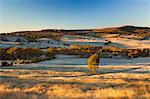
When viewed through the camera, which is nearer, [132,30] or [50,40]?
[50,40]

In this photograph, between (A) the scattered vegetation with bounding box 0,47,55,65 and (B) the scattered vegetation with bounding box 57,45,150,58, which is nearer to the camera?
(A) the scattered vegetation with bounding box 0,47,55,65

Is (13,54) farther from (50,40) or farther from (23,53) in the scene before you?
(50,40)

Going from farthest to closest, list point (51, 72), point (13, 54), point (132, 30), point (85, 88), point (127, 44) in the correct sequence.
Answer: point (132, 30), point (127, 44), point (13, 54), point (51, 72), point (85, 88)

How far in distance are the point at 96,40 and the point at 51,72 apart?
51.1 m

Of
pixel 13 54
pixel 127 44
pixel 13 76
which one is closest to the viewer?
pixel 13 76

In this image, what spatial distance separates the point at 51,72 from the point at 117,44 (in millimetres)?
47733

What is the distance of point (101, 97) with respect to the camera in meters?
12.5

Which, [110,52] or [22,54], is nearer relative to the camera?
[22,54]

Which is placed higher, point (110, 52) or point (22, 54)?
point (22, 54)

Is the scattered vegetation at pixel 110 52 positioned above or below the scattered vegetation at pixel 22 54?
below

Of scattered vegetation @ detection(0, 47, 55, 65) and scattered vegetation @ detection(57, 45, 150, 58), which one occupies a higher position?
scattered vegetation @ detection(0, 47, 55, 65)

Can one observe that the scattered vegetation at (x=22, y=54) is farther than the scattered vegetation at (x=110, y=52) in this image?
No

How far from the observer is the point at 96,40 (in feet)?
257

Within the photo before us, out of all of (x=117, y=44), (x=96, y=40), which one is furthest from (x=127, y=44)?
(x=96, y=40)
